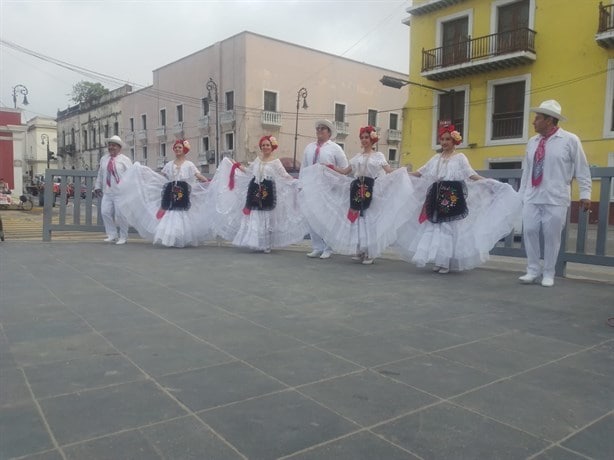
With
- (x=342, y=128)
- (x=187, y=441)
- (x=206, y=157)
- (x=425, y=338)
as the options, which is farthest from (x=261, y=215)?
(x=342, y=128)

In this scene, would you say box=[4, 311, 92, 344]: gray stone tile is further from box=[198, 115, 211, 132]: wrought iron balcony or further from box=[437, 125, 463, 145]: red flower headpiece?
box=[198, 115, 211, 132]: wrought iron balcony

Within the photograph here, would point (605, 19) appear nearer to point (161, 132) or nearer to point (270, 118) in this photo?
point (270, 118)

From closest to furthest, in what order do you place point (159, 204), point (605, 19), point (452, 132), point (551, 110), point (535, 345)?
point (535, 345) < point (551, 110) < point (452, 132) < point (159, 204) < point (605, 19)

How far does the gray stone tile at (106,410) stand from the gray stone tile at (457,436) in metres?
0.87

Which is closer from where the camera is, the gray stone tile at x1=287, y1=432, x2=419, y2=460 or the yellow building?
the gray stone tile at x1=287, y1=432, x2=419, y2=460

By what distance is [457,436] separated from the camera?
6.32 feet

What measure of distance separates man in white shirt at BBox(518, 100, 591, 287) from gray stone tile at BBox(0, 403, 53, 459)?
4.37 m

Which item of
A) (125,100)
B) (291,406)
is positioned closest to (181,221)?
(291,406)

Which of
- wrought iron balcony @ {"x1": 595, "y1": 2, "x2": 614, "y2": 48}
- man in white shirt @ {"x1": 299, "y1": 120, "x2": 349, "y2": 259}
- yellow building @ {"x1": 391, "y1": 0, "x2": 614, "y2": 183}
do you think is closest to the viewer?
man in white shirt @ {"x1": 299, "y1": 120, "x2": 349, "y2": 259}

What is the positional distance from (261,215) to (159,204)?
1.79 meters

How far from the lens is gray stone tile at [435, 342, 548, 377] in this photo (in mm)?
2635

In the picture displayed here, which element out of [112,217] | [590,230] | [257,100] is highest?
[257,100]

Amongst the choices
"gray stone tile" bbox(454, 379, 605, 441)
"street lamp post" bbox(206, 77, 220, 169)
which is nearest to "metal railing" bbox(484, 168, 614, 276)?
"gray stone tile" bbox(454, 379, 605, 441)

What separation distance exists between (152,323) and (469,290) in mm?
2742
